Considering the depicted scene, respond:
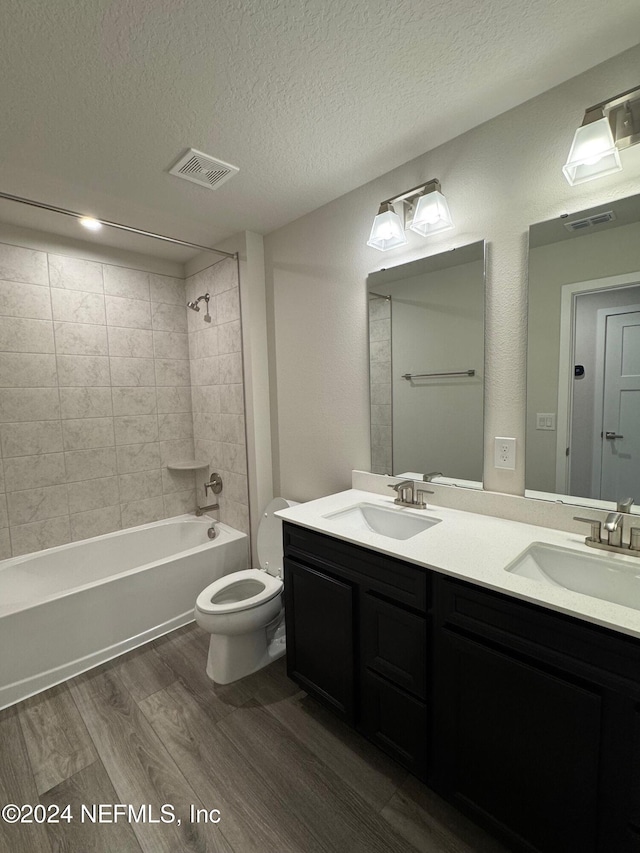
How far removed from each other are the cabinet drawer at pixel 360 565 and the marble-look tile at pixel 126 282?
2192 millimetres

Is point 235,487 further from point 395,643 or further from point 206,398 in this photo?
point 395,643

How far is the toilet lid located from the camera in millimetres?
2314

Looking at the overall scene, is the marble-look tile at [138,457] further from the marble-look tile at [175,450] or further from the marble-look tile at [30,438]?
the marble-look tile at [30,438]

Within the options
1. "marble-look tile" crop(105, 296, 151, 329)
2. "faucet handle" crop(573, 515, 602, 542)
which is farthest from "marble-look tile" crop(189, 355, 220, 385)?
"faucet handle" crop(573, 515, 602, 542)

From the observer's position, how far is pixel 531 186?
4.76ft

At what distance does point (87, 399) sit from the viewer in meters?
2.71

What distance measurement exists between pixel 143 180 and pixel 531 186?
1.74 metres

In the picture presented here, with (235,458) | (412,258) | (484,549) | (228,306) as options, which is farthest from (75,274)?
(484,549)

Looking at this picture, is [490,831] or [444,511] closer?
[490,831]

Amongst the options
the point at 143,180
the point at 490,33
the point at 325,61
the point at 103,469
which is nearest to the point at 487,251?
the point at 490,33

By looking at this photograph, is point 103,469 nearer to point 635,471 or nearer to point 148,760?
point 148,760

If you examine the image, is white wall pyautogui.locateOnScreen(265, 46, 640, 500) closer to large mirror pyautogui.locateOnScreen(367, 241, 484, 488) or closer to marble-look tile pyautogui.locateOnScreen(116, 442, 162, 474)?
large mirror pyautogui.locateOnScreen(367, 241, 484, 488)

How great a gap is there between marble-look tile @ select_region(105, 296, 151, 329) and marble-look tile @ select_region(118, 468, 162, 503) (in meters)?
1.11

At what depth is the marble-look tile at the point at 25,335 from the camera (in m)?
2.38
